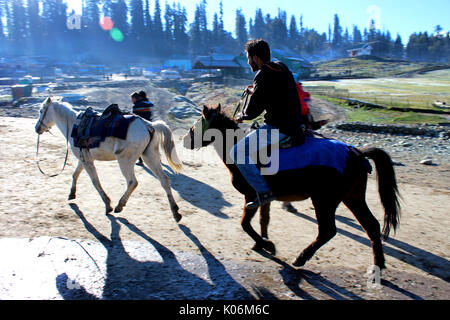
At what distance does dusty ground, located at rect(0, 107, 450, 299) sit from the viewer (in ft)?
13.3

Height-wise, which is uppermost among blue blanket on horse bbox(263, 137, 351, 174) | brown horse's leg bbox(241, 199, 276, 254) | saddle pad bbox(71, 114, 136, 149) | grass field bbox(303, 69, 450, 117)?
grass field bbox(303, 69, 450, 117)

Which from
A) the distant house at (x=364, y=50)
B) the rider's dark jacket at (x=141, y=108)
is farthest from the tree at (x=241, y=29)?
the rider's dark jacket at (x=141, y=108)

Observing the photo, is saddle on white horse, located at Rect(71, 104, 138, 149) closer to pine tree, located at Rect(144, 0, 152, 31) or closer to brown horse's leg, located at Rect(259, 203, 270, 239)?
brown horse's leg, located at Rect(259, 203, 270, 239)

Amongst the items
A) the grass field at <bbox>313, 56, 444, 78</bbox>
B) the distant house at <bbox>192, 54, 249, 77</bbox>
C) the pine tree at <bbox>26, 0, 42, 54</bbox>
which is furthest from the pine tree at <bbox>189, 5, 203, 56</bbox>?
the distant house at <bbox>192, 54, 249, 77</bbox>

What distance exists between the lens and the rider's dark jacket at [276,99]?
413 cm

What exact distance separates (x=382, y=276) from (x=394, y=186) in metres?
1.27

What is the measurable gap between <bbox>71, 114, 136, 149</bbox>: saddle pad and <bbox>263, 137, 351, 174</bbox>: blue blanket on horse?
305 centimetres

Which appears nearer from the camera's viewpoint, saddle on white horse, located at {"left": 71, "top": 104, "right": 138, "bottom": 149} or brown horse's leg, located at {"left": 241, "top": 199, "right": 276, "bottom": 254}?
brown horse's leg, located at {"left": 241, "top": 199, "right": 276, "bottom": 254}

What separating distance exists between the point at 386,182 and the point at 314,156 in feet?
4.20

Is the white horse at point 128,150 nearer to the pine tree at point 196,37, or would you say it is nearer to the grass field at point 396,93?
the grass field at point 396,93

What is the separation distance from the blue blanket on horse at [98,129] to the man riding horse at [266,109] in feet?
8.64

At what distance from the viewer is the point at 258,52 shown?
13.9 ft
